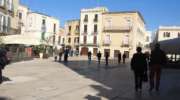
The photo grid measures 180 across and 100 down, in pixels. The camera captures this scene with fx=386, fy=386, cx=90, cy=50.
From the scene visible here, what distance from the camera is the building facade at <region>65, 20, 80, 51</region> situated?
84.1 metres

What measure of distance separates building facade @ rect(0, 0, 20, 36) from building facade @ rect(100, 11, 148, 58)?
32502 millimetres

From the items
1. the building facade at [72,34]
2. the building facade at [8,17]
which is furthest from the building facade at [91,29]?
the building facade at [8,17]

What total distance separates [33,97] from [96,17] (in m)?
68.7

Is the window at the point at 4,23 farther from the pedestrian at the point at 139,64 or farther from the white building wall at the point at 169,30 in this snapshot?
the white building wall at the point at 169,30

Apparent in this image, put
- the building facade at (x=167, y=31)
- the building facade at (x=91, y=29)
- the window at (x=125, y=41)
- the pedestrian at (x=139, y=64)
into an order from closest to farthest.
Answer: the pedestrian at (x=139, y=64) < the window at (x=125, y=41) < the building facade at (x=91, y=29) < the building facade at (x=167, y=31)

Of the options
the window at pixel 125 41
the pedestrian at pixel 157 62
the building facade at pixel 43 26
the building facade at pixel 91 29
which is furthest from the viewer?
the building facade at pixel 91 29

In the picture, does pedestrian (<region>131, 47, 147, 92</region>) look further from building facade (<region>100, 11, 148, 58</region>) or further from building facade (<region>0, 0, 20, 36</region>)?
building facade (<region>100, 11, 148, 58</region>)

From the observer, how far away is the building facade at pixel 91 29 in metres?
78.1

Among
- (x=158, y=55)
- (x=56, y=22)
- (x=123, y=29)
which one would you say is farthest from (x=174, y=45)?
(x=56, y=22)

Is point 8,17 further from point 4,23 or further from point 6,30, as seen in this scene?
point 6,30

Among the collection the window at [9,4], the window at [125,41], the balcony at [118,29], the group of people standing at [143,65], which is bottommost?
the group of people standing at [143,65]

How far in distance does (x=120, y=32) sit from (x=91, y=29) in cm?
689

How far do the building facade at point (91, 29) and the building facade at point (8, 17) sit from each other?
35159 millimetres

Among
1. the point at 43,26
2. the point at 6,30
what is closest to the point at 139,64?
the point at 6,30
